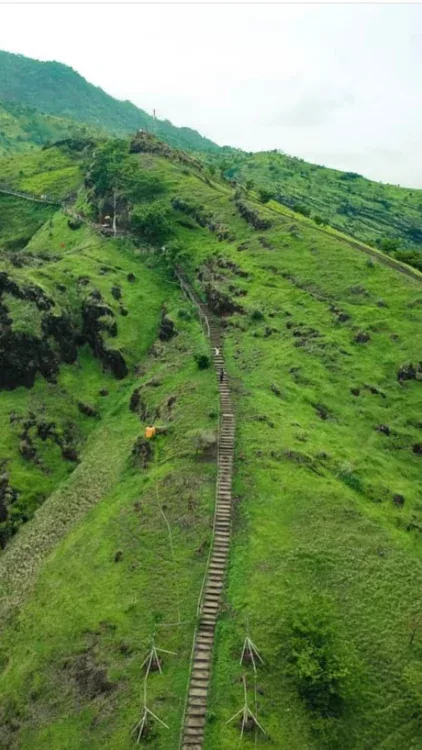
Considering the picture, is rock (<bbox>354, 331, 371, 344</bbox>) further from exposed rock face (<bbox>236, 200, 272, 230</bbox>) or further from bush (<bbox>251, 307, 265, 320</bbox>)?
exposed rock face (<bbox>236, 200, 272, 230</bbox>)

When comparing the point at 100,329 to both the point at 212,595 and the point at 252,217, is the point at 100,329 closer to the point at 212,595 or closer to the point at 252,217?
the point at 252,217

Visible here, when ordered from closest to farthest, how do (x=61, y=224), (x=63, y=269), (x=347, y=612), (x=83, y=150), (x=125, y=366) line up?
(x=347, y=612) < (x=125, y=366) < (x=63, y=269) < (x=61, y=224) < (x=83, y=150)

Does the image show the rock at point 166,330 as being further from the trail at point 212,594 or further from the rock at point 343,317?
the rock at point 343,317

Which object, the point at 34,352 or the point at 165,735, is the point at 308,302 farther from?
the point at 165,735

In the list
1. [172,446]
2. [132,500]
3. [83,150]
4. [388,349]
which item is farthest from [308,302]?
[83,150]

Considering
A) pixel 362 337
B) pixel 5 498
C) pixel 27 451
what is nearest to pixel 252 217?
pixel 362 337

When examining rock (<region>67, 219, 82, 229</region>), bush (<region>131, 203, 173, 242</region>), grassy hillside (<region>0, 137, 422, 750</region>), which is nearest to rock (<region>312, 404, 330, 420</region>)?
grassy hillside (<region>0, 137, 422, 750</region>)

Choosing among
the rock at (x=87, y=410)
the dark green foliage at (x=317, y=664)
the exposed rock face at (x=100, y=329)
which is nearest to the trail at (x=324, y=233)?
the exposed rock face at (x=100, y=329)
